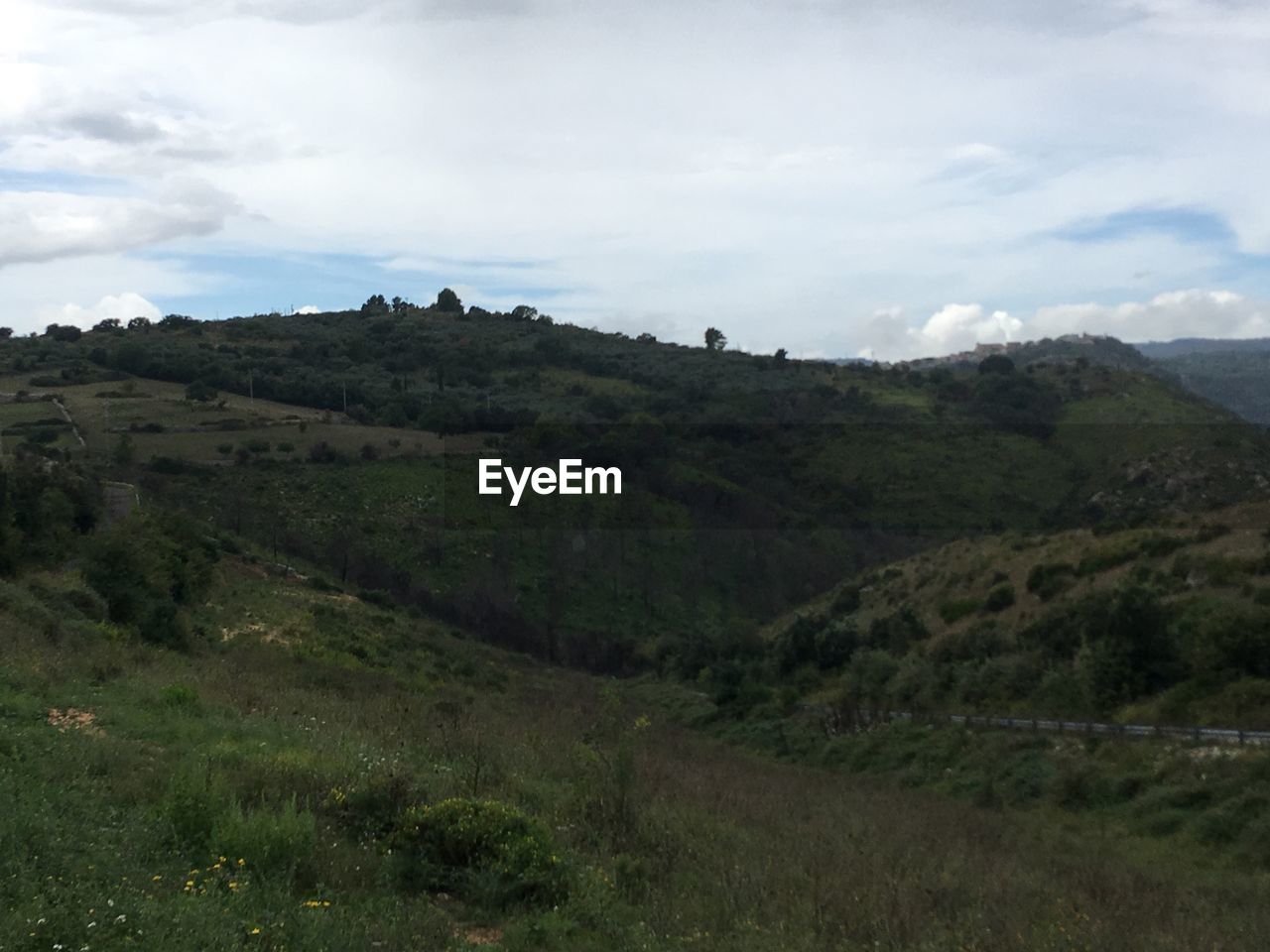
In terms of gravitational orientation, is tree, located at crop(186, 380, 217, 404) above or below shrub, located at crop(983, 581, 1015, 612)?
above

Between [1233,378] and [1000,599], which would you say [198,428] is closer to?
[1000,599]

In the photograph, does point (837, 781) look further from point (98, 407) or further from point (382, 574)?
point (98, 407)

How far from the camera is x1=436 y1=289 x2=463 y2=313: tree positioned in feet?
342

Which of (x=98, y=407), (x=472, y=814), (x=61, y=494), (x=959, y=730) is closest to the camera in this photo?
(x=472, y=814)

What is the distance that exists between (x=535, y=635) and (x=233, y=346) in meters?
43.5

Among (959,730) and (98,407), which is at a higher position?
(98,407)

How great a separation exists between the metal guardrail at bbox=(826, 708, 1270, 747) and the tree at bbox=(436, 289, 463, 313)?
8661 centimetres

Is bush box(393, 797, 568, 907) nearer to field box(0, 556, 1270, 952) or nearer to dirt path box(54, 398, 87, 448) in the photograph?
field box(0, 556, 1270, 952)

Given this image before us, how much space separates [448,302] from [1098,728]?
9474cm

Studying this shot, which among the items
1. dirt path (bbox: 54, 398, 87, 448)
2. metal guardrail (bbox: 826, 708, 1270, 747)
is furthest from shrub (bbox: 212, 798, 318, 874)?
dirt path (bbox: 54, 398, 87, 448)

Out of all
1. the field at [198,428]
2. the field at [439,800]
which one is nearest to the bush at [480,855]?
the field at [439,800]

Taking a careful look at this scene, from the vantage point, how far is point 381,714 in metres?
12.9

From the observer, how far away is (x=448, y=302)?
106188 millimetres

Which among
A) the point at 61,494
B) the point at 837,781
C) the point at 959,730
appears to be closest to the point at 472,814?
the point at 837,781
